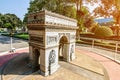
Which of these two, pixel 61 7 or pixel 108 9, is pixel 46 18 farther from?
pixel 108 9

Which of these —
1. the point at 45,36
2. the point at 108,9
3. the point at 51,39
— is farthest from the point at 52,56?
the point at 108,9

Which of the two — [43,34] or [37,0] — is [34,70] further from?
[37,0]

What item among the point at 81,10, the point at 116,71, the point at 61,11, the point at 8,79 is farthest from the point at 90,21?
the point at 8,79

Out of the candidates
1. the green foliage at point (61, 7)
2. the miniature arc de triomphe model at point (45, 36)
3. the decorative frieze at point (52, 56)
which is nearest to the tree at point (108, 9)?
the green foliage at point (61, 7)

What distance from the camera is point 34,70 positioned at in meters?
9.21

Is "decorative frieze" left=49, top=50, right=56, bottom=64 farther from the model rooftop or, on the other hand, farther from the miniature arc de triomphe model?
the model rooftop

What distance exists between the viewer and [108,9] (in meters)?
23.1

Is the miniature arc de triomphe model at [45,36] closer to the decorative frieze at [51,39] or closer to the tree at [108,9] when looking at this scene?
the decorative frieze at [51,39]

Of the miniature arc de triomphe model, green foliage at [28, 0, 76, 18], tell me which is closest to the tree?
green foliage at [28, 0, 76, 18]

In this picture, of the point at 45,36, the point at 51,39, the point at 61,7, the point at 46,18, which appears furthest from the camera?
the point at 61,7

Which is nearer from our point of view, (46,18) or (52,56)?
(46,18)

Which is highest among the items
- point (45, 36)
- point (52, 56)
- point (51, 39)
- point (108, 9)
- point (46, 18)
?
point (108, 9)

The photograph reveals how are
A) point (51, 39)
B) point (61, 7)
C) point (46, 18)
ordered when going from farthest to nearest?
point (61, 7) → point (51, 39) → point (46, 18)

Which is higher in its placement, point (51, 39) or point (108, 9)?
point (108, 9)
